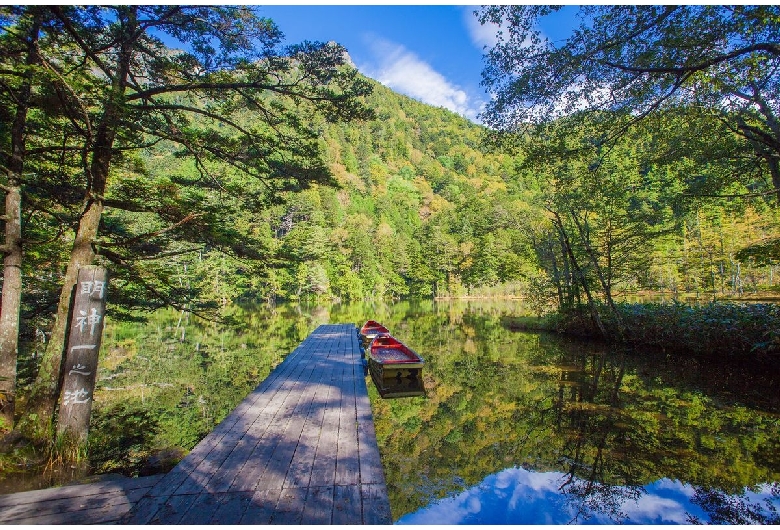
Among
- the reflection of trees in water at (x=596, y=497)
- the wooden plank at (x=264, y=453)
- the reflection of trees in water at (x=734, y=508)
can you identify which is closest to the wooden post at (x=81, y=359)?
the wooden plank at (x=264, y=453)

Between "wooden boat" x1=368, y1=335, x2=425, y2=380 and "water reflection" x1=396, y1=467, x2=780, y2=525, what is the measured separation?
11.5ft

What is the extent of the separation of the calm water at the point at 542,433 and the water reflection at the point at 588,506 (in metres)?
0.02

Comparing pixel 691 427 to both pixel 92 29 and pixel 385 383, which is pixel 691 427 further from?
pixel 92 29

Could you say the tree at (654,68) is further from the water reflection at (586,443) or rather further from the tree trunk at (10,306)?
the tree trunk at (10,306)

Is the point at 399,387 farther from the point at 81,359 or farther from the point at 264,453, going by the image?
the point at 81,359

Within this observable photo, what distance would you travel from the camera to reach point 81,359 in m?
4.11

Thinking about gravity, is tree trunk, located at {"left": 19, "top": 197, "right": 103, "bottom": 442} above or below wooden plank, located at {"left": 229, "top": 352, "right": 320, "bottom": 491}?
above

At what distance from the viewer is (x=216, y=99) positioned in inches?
235

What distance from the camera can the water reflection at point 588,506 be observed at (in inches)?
143

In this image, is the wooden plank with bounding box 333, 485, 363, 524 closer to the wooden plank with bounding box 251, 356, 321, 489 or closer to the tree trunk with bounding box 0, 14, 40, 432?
the wooden plank with bounding box 251, 356, 321, 489

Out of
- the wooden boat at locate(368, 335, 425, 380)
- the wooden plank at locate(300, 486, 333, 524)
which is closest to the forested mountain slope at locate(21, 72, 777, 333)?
the wooden boat at locate(368, 335, 425, 380)

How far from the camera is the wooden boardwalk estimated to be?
2.54 meters

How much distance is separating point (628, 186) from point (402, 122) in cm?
11076

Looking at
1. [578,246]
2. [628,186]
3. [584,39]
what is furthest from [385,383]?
[578,246]
